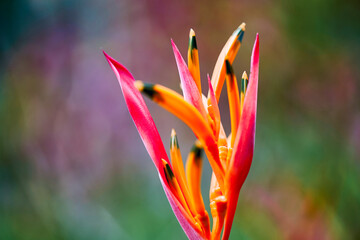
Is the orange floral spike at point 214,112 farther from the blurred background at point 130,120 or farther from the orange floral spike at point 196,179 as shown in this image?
the blurred background at point 130,120

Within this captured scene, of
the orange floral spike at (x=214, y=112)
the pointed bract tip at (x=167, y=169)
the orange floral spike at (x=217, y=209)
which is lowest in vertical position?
the orange floral spike at (x=217, y=209)

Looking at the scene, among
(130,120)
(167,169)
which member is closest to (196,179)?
(167,169)

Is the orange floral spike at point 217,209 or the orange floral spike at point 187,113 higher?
the orange floral spike at point 187,113

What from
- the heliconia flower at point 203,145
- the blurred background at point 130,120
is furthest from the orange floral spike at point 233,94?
the blurred background at point 130,120

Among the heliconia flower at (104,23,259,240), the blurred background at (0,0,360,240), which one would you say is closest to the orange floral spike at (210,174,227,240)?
the heliconia flower at (104,23,259,240)

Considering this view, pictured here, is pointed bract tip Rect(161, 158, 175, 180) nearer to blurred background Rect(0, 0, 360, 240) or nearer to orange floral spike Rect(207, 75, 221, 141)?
orange floral spike Rect(207, 75, 221, 141)

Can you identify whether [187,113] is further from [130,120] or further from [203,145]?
[130,120]

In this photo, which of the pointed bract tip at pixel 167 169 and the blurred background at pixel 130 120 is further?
the blurred background at pixel 130 120

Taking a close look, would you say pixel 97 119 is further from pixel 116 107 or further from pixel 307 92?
pixel 307 92
